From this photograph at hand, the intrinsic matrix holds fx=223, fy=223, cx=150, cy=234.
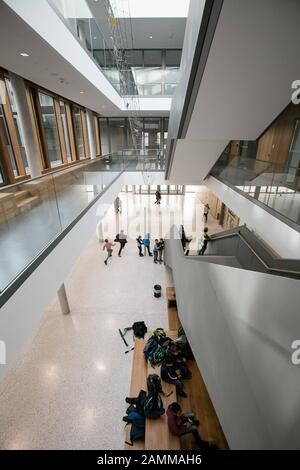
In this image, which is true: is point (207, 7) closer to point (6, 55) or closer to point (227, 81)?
point (227, 81)

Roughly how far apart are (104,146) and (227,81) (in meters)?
12.6

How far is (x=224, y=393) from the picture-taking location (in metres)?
2.52

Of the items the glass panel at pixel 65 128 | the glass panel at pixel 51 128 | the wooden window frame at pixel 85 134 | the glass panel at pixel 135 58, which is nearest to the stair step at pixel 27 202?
the glass panel at pixel 51 128


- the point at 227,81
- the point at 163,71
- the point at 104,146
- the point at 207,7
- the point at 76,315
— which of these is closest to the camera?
the point at 207,7

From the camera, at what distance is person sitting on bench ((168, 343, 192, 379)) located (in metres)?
5.02

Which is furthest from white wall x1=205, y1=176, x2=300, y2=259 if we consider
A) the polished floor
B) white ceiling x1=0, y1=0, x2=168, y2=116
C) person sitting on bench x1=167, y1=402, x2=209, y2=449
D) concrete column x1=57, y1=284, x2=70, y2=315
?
concrete column x1=57, y1=284, x2=70, y2=315

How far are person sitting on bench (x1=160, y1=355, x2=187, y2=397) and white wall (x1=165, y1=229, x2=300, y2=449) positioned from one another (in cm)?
179

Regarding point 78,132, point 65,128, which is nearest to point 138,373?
point 65,128

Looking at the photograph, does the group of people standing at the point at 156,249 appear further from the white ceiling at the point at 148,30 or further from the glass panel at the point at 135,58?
the glass panel at the point at 135,58

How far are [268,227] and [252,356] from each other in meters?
3.34

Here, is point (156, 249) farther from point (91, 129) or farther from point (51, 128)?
point (91, 129)

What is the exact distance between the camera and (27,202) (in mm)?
3666

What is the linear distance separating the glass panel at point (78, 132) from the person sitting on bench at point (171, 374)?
960 cm

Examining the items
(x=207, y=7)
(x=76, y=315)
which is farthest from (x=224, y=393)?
(x=76, y=315)
